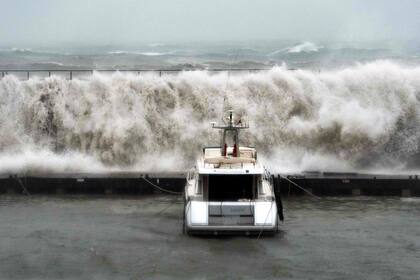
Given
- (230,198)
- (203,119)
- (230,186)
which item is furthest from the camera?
(203,119)

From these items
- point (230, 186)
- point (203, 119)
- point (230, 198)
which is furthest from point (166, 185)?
point (203, 119)

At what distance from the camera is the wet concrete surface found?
2644 cm

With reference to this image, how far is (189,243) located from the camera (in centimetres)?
2931

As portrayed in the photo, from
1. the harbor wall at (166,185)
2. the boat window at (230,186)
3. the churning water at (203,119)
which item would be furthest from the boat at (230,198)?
the churning water at (203,119)

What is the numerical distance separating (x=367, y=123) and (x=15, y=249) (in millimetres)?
21273

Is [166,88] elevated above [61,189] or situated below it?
above

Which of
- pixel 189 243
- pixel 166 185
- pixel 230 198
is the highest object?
pixel 230 198

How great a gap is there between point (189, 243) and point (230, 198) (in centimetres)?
280

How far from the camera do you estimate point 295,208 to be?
113 ft

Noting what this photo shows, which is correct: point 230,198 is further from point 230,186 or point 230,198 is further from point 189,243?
point 189,243

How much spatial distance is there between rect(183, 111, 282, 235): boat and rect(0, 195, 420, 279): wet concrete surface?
1.47 ft

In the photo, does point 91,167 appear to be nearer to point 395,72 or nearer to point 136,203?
point 136,203

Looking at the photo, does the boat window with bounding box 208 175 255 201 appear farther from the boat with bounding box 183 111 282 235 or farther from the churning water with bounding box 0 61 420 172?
the churning water with bounding box 0 61 420 172

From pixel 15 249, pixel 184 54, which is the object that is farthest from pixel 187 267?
pixel 184 54
